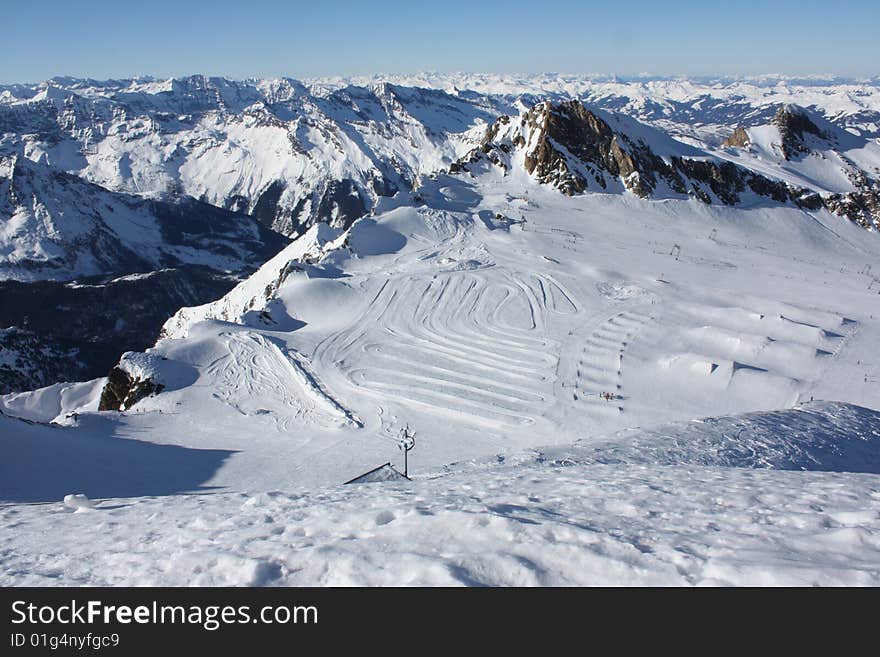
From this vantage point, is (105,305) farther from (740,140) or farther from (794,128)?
(794,128)

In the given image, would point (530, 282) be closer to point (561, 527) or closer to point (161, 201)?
point (561, 527)

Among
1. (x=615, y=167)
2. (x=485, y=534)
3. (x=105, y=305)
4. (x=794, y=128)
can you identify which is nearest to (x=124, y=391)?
(x=485, y=534)

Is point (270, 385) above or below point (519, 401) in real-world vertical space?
below

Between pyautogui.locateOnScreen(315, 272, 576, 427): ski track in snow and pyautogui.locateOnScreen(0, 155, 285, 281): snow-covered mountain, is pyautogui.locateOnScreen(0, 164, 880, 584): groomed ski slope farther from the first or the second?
pyautogui.locateOnScreen(0, 155, 285, 281): snow-covered mountain

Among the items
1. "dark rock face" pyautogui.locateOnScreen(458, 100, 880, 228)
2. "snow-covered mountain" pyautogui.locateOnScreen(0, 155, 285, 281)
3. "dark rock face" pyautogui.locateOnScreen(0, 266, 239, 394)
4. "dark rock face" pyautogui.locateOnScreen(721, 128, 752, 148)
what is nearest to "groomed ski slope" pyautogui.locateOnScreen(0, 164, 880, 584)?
"dark rock face" pyautogui.locateOnScreen(458, 100, 880, 228)

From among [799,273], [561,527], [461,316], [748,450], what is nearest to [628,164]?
A: [799,273]

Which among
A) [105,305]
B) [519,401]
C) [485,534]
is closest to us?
[485,534]

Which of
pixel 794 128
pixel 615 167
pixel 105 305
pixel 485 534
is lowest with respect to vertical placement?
pixel 105 305
